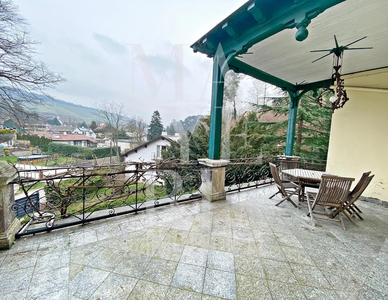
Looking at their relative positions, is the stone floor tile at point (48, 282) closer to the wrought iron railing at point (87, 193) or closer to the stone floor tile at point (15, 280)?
the stone floor tile at point (15, 280)

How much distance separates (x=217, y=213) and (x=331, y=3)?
2947 millimetres

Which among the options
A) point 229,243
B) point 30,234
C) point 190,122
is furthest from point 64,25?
point 229,243

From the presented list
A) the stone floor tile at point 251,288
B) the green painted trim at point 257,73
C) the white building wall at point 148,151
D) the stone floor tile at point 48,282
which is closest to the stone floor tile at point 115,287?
the stone floor tile at point 48,282

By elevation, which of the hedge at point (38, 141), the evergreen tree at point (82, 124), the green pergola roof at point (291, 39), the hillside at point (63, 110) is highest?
the green pergola roof at point (291, 39)

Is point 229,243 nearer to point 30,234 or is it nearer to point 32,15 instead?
point 30,234

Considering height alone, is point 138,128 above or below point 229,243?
above

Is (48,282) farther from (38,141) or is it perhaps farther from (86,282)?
(38,141)

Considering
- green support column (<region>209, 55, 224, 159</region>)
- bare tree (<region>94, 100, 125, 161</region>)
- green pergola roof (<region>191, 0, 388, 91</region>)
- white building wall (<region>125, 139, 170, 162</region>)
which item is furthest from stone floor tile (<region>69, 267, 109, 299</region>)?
white building wall (<region>125, 139, 170, 162</region>)

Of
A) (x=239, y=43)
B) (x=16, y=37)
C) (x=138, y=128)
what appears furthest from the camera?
(x=138, y=128)

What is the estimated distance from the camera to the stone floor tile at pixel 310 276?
1330mm

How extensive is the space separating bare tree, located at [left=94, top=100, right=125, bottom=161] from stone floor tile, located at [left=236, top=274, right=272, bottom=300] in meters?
9.40

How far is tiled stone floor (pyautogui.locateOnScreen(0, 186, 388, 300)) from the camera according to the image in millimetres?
1241

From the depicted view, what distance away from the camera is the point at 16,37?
3.61m

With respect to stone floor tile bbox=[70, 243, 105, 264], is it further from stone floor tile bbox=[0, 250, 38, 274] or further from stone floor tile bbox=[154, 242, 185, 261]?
stone floor tile bbox=[154, 242, 185, 261]
